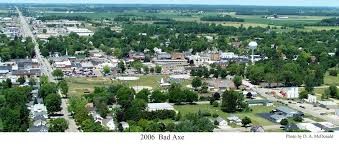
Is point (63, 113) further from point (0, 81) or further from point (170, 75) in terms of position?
point (170, 75)

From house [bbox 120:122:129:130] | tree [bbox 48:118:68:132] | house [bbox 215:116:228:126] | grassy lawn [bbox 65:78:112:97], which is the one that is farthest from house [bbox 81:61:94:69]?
tree [bbox 48:118:68:132]

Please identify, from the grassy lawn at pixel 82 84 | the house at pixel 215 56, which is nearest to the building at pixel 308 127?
the grassy lawn at pixel 82 84

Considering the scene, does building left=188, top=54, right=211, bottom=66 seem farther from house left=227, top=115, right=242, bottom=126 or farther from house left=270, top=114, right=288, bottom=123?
house left=227, top=115, right=242, bottom=126

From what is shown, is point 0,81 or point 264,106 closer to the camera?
point 264,106

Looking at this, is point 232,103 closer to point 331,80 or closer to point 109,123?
point 109,123
